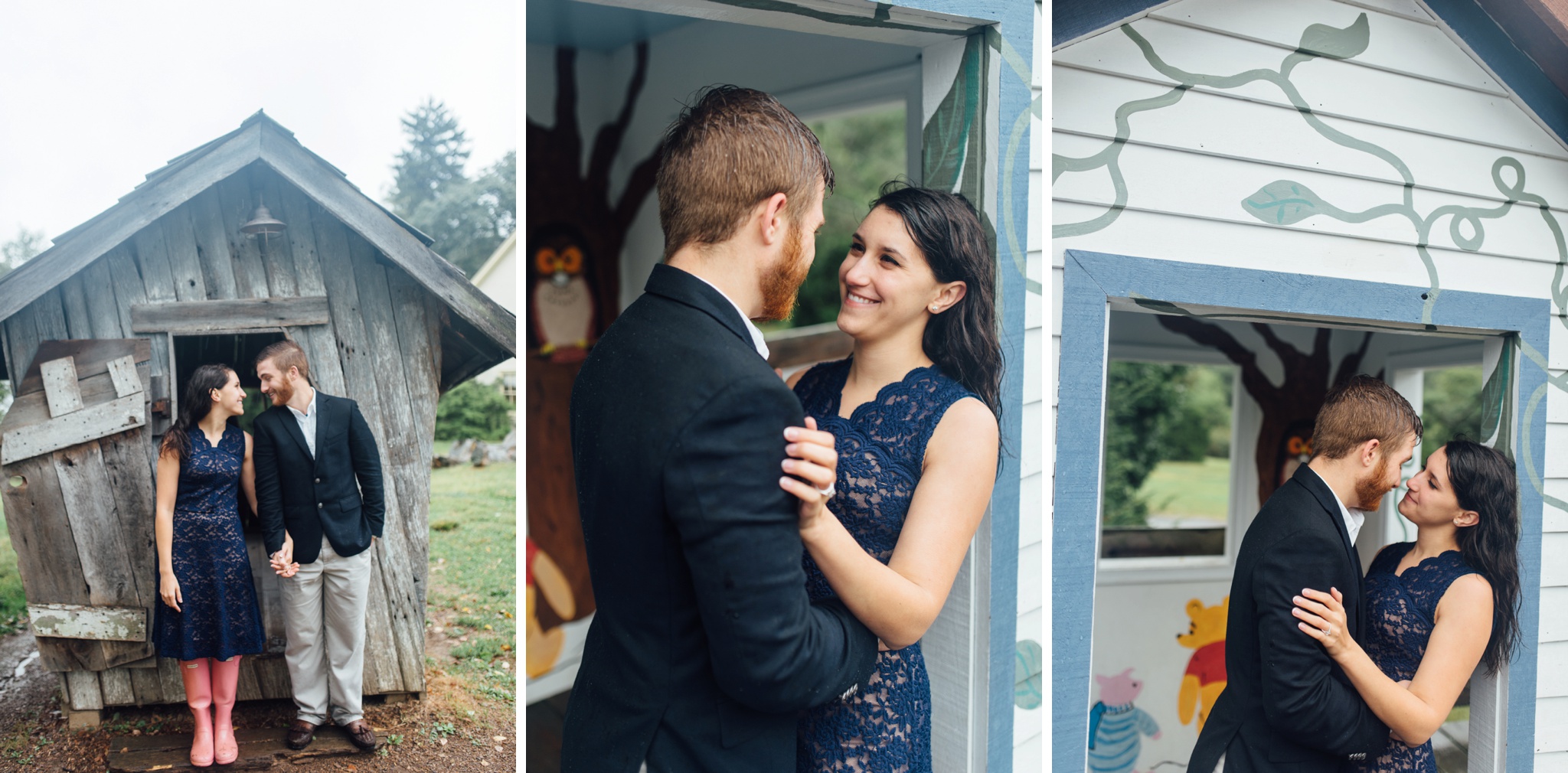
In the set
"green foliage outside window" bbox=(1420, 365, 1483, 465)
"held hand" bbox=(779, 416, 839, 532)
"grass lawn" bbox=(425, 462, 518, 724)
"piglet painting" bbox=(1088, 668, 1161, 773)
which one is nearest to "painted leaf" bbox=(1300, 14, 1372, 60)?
"held hand" bbox=(779, 416, 839, 532)

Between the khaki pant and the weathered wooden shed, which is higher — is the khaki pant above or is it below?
below

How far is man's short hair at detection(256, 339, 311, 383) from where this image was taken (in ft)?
7.23

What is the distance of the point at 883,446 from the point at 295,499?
151cm

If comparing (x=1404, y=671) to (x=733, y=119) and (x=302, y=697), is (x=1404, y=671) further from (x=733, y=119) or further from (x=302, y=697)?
(x=302, y=697)

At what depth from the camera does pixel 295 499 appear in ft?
7.41

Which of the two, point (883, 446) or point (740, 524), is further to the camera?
point (883, 446)

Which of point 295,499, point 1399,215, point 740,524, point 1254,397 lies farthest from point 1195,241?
point 1254,397

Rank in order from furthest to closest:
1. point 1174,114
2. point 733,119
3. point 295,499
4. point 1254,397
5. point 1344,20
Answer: point 1254,397
point 1344,20
point 1174,114
point 295,499
point 733,119

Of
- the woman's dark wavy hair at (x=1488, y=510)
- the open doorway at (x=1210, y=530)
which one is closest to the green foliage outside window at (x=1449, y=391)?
the open doorway at (x=1210, y=530)

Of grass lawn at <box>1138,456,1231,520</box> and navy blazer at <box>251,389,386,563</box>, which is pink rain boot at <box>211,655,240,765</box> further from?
grass lawn at <box>1138,456,1231,520</box>

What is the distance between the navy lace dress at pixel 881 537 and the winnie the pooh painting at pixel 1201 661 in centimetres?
399

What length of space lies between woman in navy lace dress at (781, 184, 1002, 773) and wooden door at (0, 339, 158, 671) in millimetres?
1610

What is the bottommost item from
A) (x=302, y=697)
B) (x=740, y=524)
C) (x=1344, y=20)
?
(x=302, y=697)

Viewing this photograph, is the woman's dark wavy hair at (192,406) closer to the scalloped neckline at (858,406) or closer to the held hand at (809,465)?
Answer: the scalloped neckline at (858,406)
